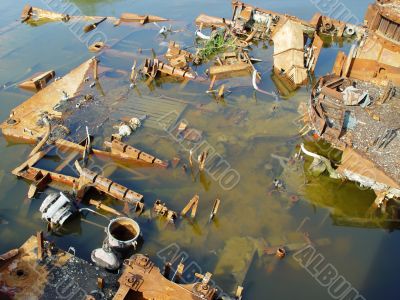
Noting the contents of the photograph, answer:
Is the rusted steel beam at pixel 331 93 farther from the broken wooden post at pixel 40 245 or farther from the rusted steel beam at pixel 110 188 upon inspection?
the broken wooden post at pixel 40 245

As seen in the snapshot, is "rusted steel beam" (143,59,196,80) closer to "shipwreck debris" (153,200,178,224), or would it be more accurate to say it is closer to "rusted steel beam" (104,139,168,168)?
"rusted steel beam" (104,139,168,168)

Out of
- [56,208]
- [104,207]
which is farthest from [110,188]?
[56,208]

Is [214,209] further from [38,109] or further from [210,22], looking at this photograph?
[210,22]

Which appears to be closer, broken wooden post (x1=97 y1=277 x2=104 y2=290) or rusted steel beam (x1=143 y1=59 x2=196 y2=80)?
broken wooden post (x1=97 y1=277 x2=104 y2=290)

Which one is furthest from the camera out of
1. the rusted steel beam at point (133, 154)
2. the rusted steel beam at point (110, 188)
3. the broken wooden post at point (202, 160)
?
the rusted steel beam at point (133, 154)

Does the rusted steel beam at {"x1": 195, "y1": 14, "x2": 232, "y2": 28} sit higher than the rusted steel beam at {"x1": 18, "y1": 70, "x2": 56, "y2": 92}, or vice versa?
the rusted steel beam at {"x1": 195, "y1": 14, "x2": 232, "y2": 28}

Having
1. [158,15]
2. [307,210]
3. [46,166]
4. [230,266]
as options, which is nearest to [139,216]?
[230,266]

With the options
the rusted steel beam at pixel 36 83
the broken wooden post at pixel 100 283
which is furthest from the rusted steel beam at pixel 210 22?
the broken wooden post at pixel 100 283

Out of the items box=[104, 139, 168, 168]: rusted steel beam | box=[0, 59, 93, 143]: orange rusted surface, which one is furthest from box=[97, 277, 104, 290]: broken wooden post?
box=[0, 59, 93, 143]: orange rusted surface
